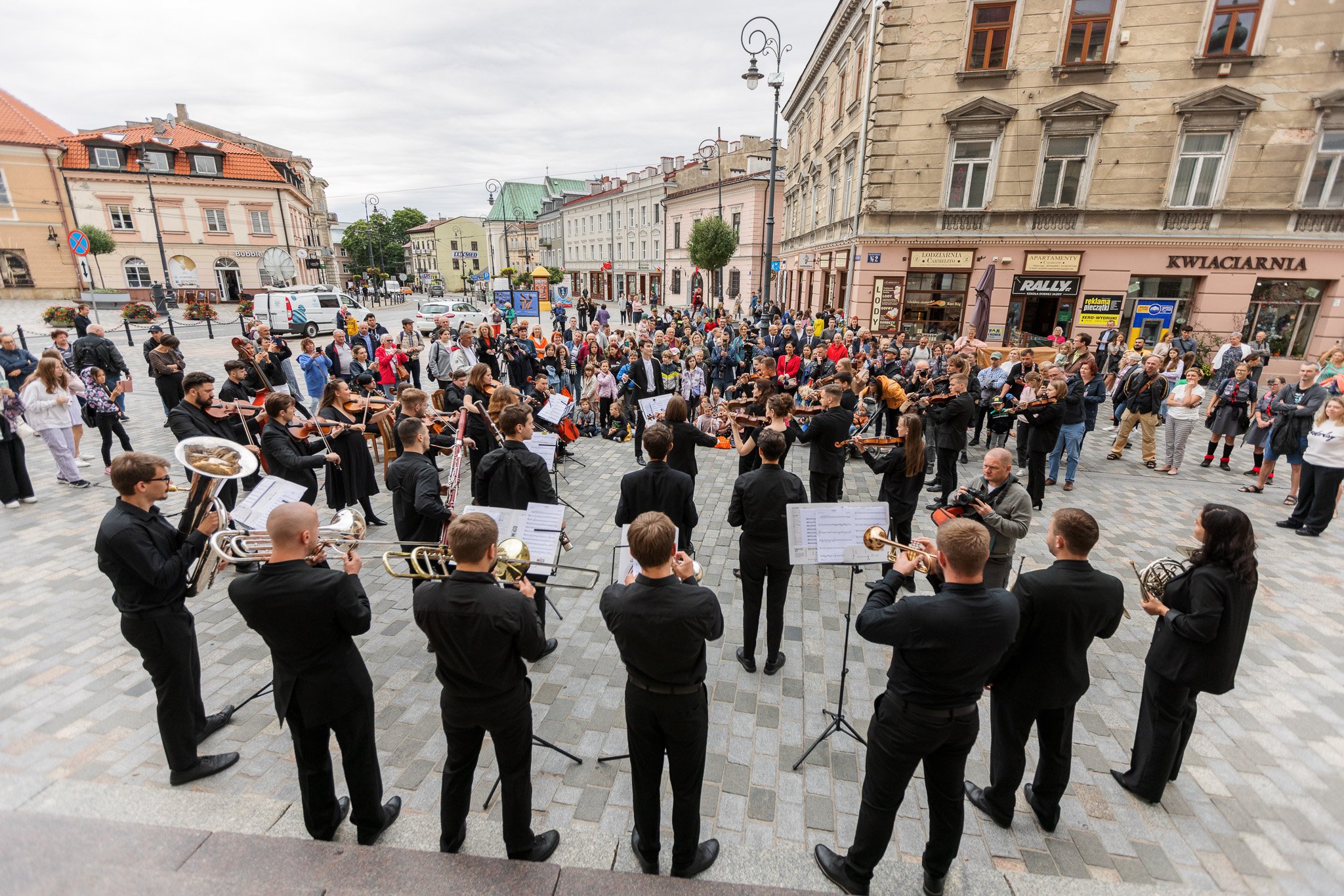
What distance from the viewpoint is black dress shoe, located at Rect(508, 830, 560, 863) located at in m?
3.17

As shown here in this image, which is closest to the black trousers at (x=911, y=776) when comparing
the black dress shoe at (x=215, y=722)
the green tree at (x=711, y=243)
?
the black dress shoe at (x=215, y=722)

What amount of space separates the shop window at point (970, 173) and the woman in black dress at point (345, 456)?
723 inches

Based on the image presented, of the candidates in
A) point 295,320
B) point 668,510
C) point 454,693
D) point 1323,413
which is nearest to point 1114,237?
point 1323,413

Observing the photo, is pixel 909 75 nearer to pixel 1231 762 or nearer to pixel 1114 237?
pixel 1114 237

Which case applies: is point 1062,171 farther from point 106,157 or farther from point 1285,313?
point 106,157

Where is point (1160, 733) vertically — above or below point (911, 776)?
below

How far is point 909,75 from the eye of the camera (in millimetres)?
17344

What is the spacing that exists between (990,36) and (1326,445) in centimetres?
1547

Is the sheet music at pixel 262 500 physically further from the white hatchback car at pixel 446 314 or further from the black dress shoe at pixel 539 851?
the white hatchback car at pixel 446 314

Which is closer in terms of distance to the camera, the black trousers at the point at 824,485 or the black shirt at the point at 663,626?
the black shirt at the point at 663,626

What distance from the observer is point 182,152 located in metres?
37.9

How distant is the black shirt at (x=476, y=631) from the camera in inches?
108

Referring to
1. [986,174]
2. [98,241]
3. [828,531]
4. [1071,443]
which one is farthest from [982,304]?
[98,241]

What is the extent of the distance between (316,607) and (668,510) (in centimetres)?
257
